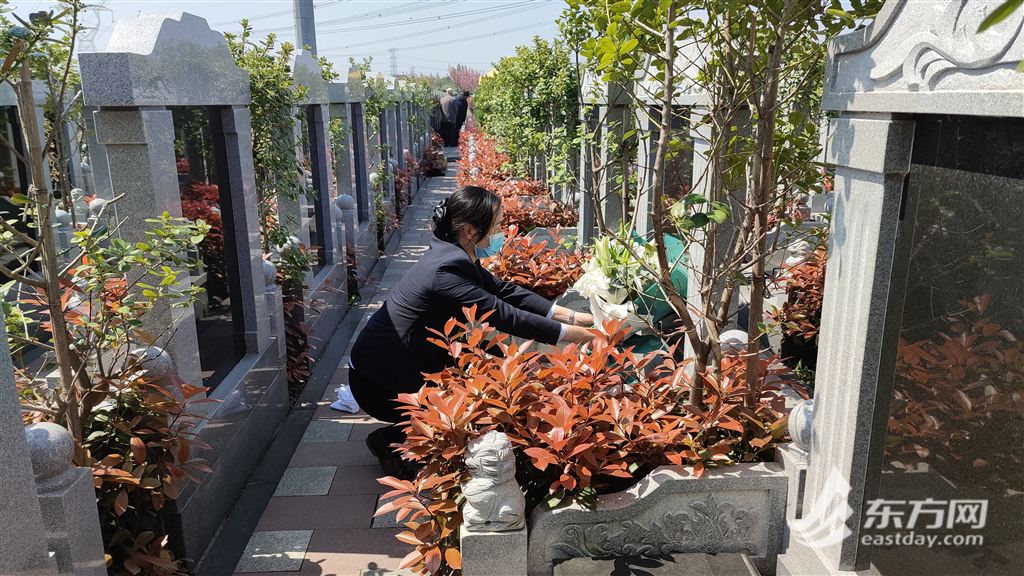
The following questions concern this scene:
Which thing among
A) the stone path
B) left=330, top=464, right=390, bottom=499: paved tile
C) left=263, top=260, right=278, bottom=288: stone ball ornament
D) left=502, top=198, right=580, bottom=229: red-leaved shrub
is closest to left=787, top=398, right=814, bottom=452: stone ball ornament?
the stone path

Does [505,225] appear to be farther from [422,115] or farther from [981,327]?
[422,115]

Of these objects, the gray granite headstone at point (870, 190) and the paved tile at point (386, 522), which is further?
the paved tile at point (386, 522)

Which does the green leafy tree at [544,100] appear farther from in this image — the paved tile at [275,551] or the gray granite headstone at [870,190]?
the gray granite headstone at [870,190]

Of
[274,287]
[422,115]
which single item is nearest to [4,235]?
[274,287]

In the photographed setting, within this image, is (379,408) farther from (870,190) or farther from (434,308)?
(870,190)

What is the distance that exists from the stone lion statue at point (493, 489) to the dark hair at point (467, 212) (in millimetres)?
1411

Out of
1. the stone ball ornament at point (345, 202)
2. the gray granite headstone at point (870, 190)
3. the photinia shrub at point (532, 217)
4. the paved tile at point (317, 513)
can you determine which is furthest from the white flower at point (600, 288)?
the stone ball ornament at point (345, 202)

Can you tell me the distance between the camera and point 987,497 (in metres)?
1.91

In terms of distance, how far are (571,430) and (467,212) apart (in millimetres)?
1417

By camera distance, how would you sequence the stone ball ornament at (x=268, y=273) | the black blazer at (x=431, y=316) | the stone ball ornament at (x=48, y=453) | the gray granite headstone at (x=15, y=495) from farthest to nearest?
the stone ball ornament at (x=268, y=273), the black blazer at (x=431, y=316), the stone ball ornament at (x=48, y=453), the gray granite headstone at (x=15, y=495)

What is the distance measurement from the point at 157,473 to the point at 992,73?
301 centimetres

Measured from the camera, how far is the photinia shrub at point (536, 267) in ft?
17.1

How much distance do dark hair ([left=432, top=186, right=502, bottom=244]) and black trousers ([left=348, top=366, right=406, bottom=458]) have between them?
862mm

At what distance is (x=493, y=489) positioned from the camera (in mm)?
2533
